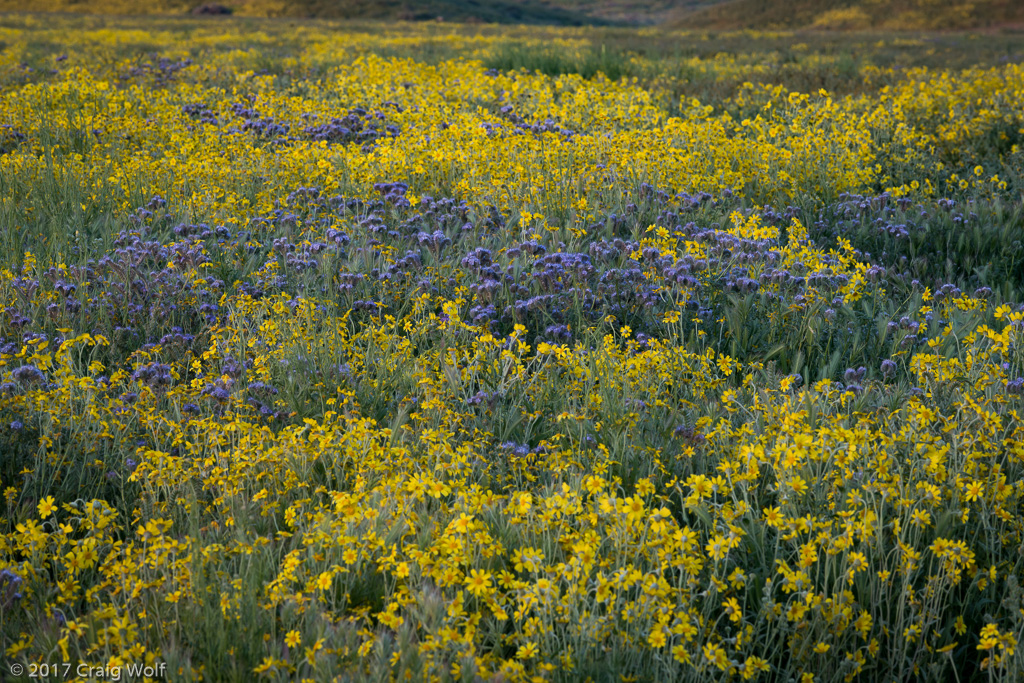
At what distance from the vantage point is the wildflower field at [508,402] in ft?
6.50

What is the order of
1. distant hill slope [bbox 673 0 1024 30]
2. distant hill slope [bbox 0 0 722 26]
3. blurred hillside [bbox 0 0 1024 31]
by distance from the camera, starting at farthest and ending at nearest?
distant hill slope [bbox 0 0 722 26] < blurred hillside [bbox 0 0 1024 31] < distant hill slope [bbox 673 0 1024 30]

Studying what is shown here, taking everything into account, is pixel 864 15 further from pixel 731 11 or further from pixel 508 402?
pixel 508 402

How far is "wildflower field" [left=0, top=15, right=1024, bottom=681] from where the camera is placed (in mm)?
1981

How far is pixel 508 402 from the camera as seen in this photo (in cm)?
333

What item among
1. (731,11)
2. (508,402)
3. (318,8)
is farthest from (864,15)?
(508,402)

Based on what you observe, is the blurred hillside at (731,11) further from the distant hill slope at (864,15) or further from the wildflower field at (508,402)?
the wildflower field at (508,402)

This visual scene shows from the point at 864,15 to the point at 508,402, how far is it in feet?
168

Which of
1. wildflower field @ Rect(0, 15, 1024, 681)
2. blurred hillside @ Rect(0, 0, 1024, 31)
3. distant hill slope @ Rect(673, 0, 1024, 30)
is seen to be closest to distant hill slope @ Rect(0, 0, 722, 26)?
blurred hillside @ Rect(0, 0, 1024, 31)

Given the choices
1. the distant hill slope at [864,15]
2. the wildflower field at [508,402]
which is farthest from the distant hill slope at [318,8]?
the wildflower field at [508,402]

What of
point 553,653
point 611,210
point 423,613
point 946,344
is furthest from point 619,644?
point 611,210

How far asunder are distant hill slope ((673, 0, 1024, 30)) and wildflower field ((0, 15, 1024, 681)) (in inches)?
1646

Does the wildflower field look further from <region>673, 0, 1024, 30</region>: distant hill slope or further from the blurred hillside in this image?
the blurred hillside

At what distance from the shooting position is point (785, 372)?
367 centimetres

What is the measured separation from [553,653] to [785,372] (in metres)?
2.20
